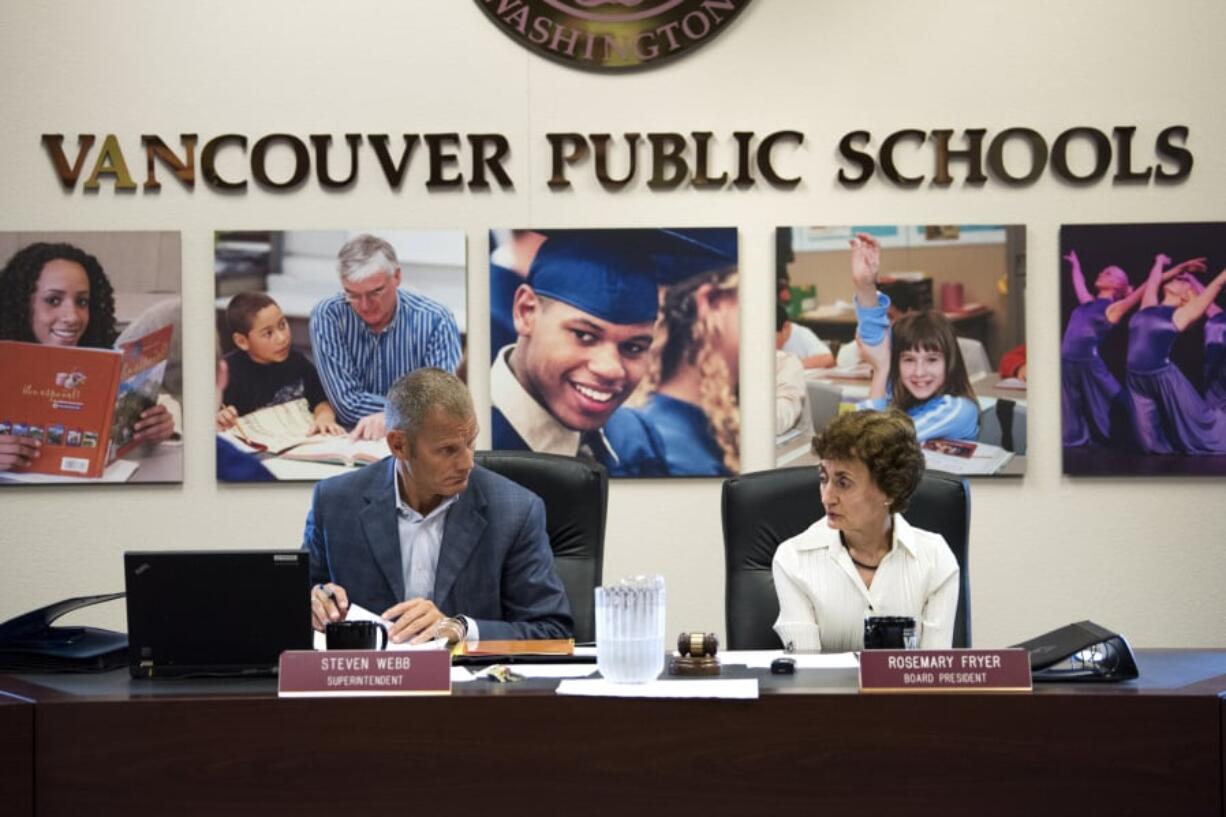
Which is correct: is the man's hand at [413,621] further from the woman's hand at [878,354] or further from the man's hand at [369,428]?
the woman's hand at [878,354]

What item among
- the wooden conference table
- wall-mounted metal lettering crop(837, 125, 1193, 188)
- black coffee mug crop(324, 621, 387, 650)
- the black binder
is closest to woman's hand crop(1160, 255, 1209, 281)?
wall-mounted metal lettering crop(837, 125, 1193, 188)

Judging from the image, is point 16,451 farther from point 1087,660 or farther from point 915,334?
point 1087,660

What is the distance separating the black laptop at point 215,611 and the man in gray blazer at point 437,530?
2.26ft

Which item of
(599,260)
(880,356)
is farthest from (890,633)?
(599,260)

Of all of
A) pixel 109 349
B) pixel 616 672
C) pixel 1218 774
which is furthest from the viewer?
pixel 109 349

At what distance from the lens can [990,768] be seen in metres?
2.08

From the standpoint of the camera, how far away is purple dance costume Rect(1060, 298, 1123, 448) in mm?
4293

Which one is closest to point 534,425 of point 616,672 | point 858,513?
point 858,513

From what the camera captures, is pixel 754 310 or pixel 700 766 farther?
pixel 754 310

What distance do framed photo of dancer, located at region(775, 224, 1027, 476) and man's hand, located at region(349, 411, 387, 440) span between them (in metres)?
1.21

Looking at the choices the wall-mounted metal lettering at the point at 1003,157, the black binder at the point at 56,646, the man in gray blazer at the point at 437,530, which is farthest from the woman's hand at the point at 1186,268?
the black binder at the point at 56,646

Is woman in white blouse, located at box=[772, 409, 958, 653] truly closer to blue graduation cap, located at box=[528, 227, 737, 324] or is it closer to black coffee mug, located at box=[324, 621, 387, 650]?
black coffee mug, located at box=[324, 621, 387, 650]

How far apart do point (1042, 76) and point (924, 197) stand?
51 cm

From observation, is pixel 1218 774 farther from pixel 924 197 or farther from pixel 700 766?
pixel 924 197
